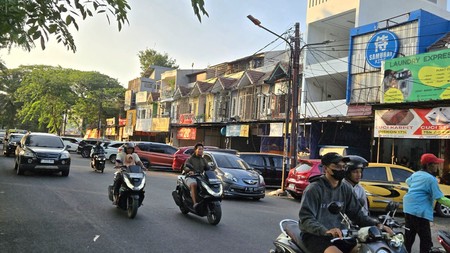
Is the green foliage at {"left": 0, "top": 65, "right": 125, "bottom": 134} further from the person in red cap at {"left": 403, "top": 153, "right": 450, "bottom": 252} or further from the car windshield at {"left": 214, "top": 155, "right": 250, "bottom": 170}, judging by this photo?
the person in red cap at {"left": 403, "top": 153, "right": 450, "bottom": 252}

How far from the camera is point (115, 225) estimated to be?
25.7ft

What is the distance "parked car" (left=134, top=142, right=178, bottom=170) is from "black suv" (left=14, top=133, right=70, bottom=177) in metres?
9.20

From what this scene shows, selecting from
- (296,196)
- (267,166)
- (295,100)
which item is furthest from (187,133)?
(296,196)

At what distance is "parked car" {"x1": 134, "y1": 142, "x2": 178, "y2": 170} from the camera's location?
25.6m

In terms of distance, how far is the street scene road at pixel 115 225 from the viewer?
639 cm

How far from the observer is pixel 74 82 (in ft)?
187

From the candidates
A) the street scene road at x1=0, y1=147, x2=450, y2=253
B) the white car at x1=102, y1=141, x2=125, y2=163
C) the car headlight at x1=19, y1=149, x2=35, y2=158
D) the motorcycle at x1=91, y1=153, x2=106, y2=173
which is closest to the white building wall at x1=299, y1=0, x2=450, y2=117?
the motorcycle at x1=91, y1=153, x2=106, y2=173

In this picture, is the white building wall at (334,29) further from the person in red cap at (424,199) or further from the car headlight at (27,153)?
the person in red cap at (424,199)

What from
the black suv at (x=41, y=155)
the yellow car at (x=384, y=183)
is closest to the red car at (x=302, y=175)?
the yellow car at (x=384, y=183)

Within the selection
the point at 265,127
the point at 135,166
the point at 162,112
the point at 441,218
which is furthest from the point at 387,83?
the point at 162,112

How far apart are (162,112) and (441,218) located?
40.6 meters

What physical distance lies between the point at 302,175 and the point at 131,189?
703 cm

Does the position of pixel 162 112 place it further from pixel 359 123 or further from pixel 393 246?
pixel 393 246

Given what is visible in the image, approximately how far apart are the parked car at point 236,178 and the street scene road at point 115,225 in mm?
508
